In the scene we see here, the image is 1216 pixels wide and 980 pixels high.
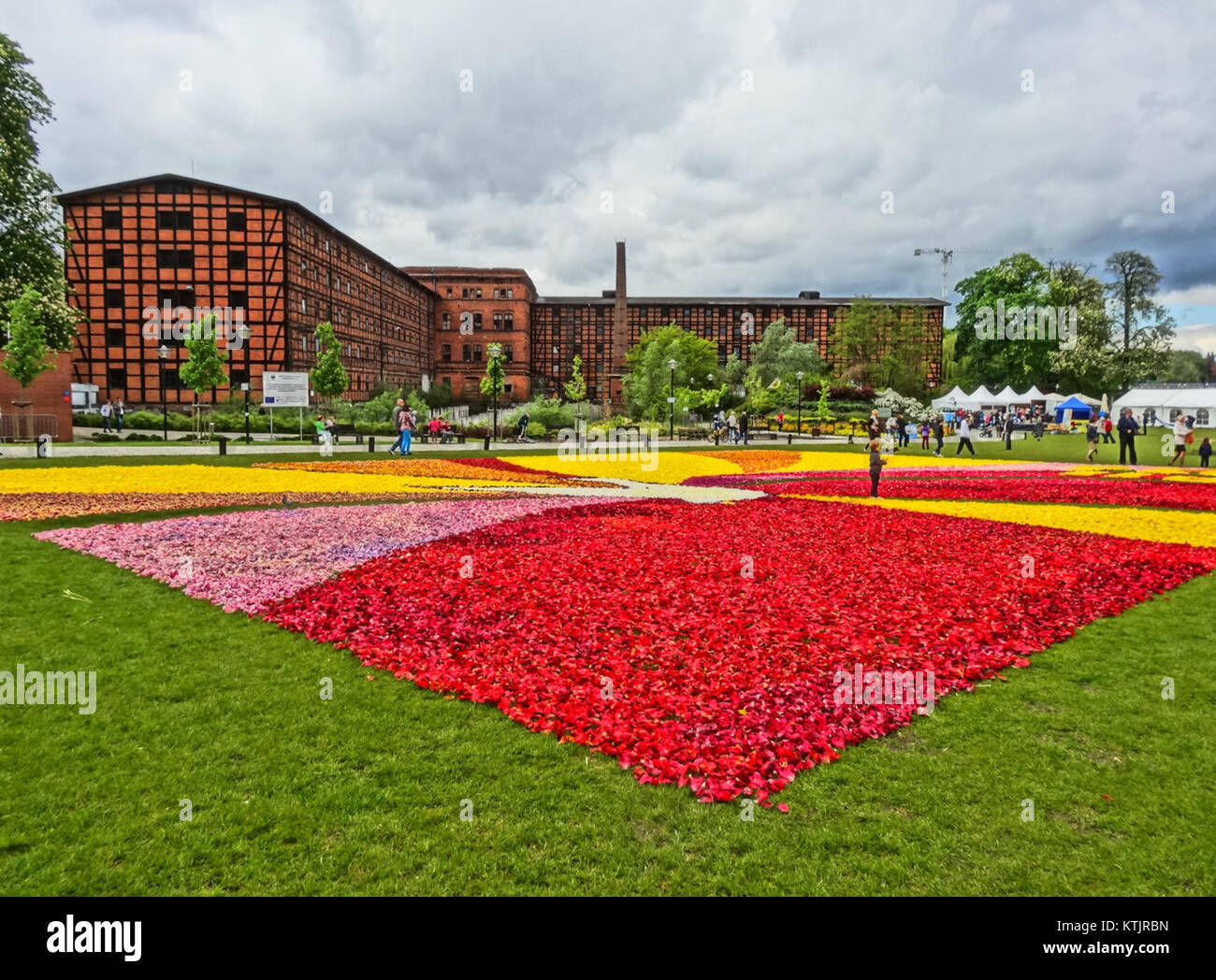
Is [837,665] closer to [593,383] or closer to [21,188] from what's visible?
[21,188]

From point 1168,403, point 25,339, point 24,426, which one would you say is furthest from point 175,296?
point 1168,403

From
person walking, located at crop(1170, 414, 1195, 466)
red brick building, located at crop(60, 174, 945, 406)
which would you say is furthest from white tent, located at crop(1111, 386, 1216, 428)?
red brick building, located at crop(60, 174, 945, 406)

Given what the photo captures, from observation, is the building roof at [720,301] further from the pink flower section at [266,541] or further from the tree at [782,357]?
the pink flower section at [266,541]

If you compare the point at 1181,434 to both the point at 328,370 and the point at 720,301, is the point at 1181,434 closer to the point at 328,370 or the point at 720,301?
the point at 328,370

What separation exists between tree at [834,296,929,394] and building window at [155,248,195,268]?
69201 mm

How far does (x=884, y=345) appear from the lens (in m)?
91.8

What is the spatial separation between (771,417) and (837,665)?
190 feet

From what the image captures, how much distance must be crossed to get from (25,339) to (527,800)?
4019 centimetres

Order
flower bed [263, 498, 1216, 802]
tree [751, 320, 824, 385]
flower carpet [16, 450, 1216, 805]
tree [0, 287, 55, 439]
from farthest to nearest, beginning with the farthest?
1. tree [751, 320, 824, 385]
2. tree [0, 287, 55, 439]
3. flower carpet [16, 450, 1216, 805]
4. flower bed [263, 498, 1216, 802]

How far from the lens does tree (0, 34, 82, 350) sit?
29547mm

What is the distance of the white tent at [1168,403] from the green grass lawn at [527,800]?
69.6 metres

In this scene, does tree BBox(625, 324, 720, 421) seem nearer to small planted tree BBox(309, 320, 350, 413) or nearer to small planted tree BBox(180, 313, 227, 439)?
small planted tree BBox(309, 320, 350, 413)

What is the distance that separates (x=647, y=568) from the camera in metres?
9.83

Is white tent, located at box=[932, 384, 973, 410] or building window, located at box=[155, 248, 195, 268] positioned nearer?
building window, located at box=[155, 248, 195, 268]
